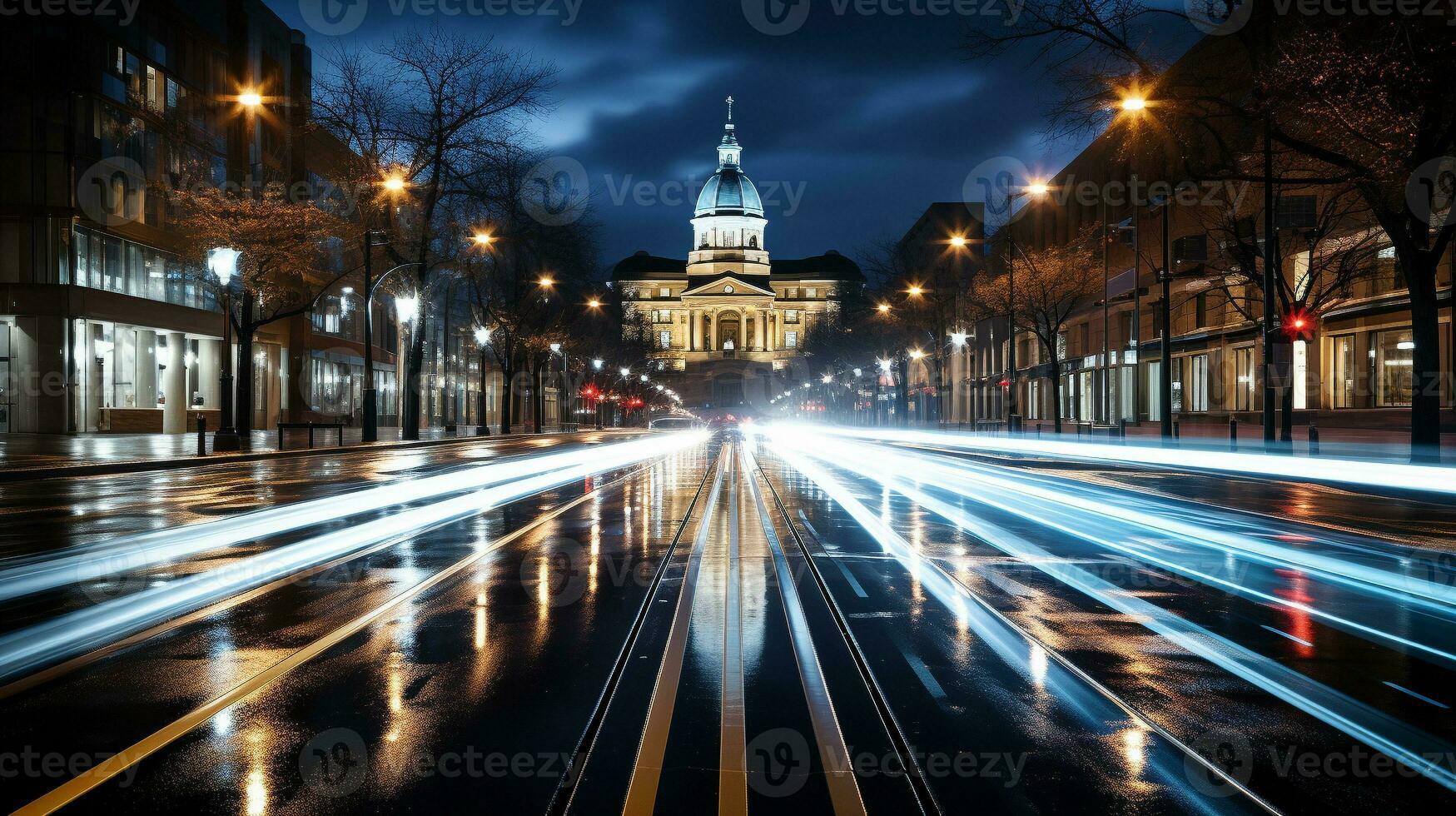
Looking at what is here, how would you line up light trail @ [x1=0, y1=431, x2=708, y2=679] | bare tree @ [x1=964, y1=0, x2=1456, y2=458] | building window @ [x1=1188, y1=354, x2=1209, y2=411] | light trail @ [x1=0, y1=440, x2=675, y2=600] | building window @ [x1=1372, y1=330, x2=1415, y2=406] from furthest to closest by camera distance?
building window @ [x1=1188, y1=354, x2=1209, y2=411] → building window @ [x1=1372, y1=330, x2=1415, y2=406] → bare tree @ [x1=964, y1=0, x2=1456, y2=458] → light trail @ [x1=0, y1=440, x2=675, y2=600] → light trail @ [x1=0, y1=431, x2=708, y2=679]

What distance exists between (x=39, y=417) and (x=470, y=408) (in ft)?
182

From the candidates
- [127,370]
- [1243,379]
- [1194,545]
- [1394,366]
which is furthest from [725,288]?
[1194,545]

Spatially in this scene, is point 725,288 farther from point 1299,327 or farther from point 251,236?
point 1299,327

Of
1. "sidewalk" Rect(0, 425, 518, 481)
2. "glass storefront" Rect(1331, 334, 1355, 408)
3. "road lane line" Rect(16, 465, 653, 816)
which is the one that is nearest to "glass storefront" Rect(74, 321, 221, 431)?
"sidewalk" Rect(0, 425, 518, 481)

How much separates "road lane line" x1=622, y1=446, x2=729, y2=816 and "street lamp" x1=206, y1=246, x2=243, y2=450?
928 inches

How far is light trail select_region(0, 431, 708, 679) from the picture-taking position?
7086mm

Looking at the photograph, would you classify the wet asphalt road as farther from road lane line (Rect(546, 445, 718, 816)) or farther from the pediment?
the pediment

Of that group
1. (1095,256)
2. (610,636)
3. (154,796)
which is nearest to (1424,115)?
(610,636)

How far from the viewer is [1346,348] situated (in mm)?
41125

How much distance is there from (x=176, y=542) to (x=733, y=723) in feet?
25.4

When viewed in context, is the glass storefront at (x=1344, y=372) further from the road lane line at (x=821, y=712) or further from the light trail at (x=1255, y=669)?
the road lane line at (x=821, y=712)

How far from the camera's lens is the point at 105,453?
2850cm

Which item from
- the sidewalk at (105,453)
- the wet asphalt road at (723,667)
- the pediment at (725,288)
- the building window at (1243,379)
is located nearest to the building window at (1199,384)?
the building window at (1243,379)

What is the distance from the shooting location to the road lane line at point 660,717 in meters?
4.45
